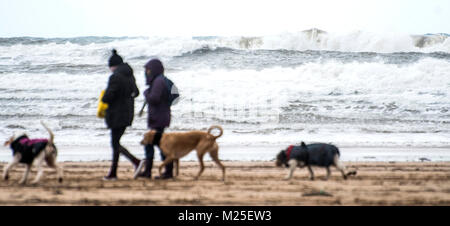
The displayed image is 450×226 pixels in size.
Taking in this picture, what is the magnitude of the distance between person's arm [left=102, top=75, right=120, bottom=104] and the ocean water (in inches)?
134

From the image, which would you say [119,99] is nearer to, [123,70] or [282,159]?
[123,70]

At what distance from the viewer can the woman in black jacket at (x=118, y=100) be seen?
759 centimetres

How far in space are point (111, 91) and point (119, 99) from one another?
→ 0.57ft

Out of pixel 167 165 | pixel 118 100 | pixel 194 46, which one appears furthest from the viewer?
pixel 194 46

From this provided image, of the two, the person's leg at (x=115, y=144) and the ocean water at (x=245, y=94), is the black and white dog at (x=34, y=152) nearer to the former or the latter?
the person's leg at (x=115, y=144)

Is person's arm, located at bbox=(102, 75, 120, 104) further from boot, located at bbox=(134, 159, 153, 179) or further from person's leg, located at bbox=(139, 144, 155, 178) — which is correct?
boot, located at bbox=(134, 159, 153, 179)

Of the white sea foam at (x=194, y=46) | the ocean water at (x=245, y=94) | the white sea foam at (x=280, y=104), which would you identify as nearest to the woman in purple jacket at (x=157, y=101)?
the ocean water at (x=245, y=94)

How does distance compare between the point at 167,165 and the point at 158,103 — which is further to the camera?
the point at 167,165

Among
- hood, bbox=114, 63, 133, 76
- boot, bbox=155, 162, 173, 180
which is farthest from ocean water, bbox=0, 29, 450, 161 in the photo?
hood, bbox=114, 63, 133, 76

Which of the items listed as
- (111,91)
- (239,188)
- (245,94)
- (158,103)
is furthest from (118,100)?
(245,94)

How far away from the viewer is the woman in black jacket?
7.59 meters

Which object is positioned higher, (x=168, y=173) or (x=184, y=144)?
(x=184, y=144)

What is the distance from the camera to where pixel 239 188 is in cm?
721

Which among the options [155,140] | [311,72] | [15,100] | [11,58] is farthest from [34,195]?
[11,58]
